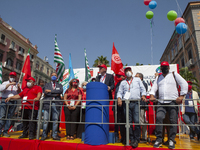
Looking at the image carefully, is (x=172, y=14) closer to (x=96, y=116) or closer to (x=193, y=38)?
(x=96, y=116)

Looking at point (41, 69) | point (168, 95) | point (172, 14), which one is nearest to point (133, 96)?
point (168, 95)

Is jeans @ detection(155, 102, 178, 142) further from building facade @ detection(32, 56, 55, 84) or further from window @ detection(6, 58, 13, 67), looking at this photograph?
building facade @ detection(32, 56, 55, 84)

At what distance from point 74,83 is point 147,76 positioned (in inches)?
232

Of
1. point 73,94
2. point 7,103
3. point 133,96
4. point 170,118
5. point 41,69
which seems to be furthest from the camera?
point 41,69

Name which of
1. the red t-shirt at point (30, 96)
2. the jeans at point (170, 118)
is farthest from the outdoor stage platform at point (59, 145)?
the red t-shirt at point (30, 96)

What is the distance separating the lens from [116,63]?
6707 millimetres

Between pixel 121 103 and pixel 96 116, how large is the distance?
0.72 metres

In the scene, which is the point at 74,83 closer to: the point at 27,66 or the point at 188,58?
the point at 27,66

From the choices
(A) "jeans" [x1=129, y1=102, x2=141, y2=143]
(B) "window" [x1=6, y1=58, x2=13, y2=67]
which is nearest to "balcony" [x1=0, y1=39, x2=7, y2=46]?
(B) "window" [x1=6, y1=58, x2=13, y2=67]

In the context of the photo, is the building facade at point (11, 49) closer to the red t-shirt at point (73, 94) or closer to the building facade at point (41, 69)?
the building facade at point (41, 69)

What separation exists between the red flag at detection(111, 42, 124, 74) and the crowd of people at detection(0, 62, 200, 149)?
142cm

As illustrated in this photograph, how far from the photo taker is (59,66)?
25.7ft

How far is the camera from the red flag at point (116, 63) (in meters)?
6.59

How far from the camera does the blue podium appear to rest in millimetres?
3729
